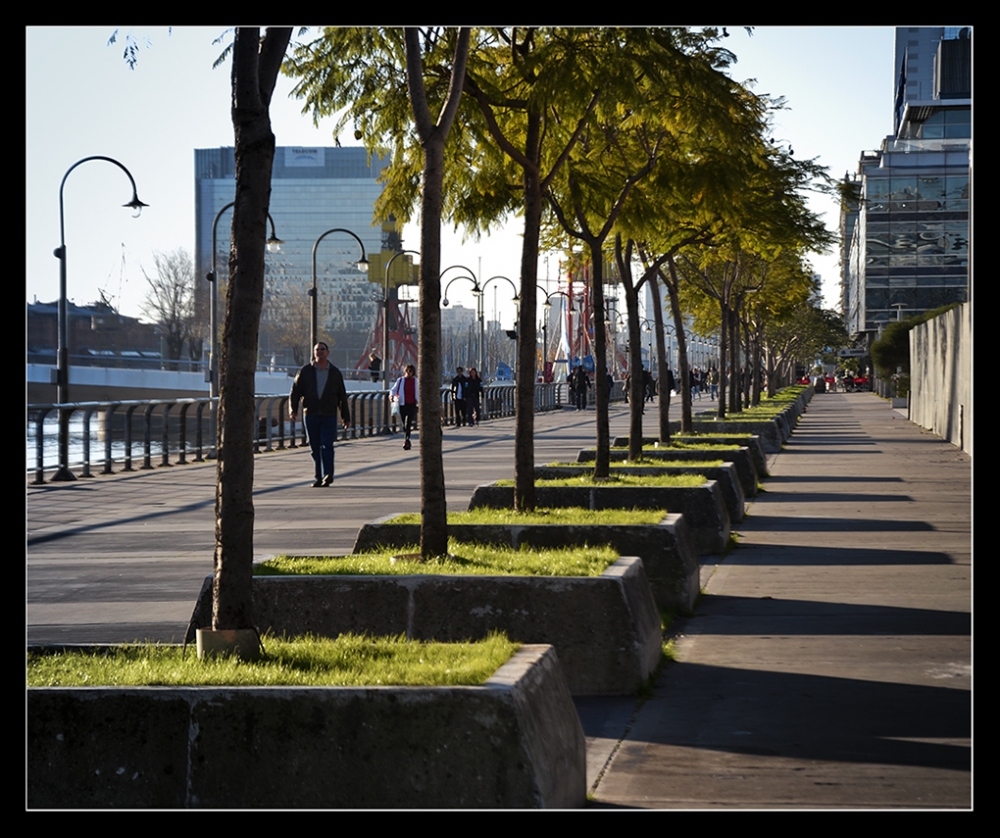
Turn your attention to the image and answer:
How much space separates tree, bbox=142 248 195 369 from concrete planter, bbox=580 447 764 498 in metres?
87.0

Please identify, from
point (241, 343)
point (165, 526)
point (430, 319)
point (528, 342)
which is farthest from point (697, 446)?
point (241, 343)

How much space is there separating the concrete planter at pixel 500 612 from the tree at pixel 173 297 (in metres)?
96.4

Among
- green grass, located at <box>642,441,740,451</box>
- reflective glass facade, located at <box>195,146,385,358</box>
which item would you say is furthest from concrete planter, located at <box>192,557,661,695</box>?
reflective glass facade, located at <box>195,146,385,358</box>

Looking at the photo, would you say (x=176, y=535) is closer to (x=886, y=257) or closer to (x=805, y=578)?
(x=805, y=578)

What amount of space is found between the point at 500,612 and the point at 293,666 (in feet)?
6.56

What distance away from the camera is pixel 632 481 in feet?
43.0

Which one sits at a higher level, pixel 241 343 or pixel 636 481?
pixel 241 343

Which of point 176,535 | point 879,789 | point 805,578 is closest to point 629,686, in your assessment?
point 879,789

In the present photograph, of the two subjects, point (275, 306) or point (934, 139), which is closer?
point (934, 139)

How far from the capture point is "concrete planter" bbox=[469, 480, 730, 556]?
38.4 feet

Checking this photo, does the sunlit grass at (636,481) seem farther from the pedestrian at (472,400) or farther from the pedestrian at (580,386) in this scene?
the pedestrian at (580,386)

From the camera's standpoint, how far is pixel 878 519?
14.8m

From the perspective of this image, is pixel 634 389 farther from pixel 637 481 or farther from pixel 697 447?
pixel 637 481
